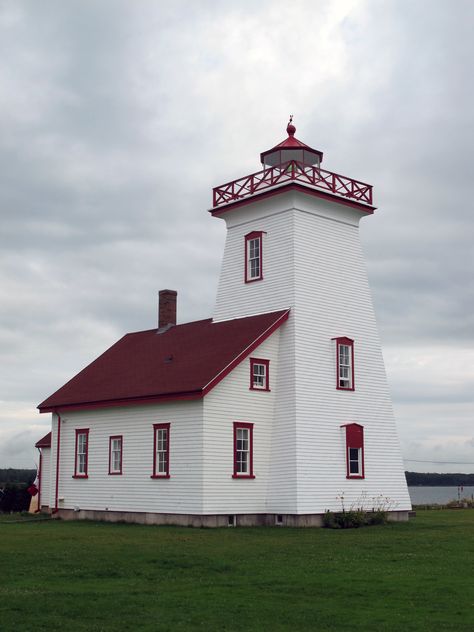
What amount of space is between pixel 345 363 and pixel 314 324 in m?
1.96

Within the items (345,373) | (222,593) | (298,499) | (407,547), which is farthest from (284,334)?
(222,593)

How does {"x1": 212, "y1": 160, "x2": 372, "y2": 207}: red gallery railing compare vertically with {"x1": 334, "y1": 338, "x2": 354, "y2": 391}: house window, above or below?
above

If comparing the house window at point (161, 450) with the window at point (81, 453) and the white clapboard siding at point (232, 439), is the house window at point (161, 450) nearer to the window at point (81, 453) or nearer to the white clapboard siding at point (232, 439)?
the white clapboard siding at point (232, 439)

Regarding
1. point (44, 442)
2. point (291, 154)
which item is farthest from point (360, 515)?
point (44, 442)

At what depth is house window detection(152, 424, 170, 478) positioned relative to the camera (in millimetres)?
28906

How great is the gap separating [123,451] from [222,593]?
17.2 m

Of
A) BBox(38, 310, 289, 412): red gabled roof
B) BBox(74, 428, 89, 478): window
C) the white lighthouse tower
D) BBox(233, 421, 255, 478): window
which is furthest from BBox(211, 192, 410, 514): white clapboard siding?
BBox(74, 428, 89, 478): window

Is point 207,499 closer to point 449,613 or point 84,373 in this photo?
point 84,373

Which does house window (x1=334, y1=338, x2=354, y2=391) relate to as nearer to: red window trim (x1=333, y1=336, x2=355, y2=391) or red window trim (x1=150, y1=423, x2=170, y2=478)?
red window trim (x1=333, y1=336, x2=355, y2=391)

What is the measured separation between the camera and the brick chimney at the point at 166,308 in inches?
1523

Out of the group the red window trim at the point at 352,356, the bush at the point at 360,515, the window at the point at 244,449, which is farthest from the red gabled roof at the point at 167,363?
the bush at the point at 360,515

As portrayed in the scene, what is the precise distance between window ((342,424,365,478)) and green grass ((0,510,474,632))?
6.34 m

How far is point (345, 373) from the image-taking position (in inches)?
1227

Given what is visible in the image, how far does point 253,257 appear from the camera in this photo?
32219mm
